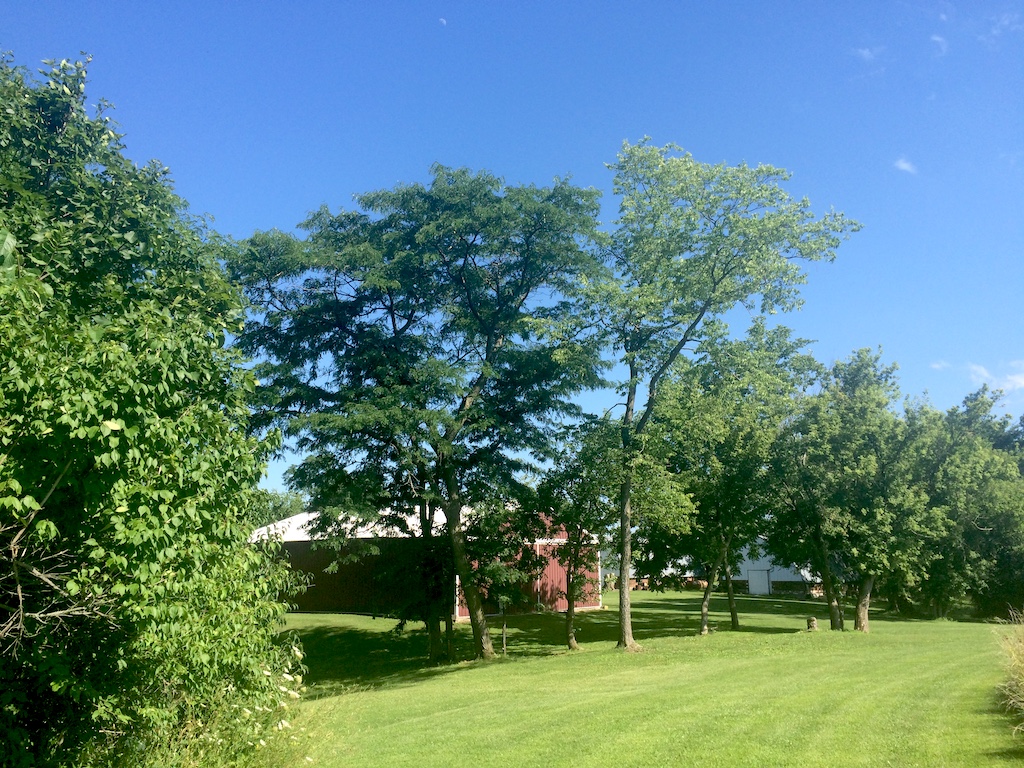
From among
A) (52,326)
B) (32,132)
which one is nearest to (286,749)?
(52,326)

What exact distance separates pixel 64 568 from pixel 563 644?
25289mm

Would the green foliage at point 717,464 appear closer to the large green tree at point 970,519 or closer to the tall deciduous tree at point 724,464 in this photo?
the tall deciduous tree at point 724,464

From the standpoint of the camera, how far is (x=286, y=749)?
6.69 m

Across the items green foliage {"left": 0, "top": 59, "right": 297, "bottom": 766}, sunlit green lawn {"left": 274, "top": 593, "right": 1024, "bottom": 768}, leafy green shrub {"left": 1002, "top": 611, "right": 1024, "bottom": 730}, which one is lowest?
sunlit green lawn {"left": 274, "top": 593, "right": 1024, "bottom": 768}

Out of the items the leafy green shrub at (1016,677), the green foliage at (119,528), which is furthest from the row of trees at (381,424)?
the leafy green shrub at (1016,677)

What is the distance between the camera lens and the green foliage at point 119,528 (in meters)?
4.43

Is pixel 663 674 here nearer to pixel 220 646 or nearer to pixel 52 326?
pixel 220 646

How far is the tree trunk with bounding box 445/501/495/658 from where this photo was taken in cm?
2372

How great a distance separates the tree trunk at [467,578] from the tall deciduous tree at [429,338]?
0.06 metres

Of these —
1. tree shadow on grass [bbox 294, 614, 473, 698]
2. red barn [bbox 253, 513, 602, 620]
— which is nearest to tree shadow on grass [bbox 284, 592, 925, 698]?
tree shadow on grass [bbox 294, 614, 473, 698]

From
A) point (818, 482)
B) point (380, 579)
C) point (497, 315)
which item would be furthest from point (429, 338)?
point (818, 482)

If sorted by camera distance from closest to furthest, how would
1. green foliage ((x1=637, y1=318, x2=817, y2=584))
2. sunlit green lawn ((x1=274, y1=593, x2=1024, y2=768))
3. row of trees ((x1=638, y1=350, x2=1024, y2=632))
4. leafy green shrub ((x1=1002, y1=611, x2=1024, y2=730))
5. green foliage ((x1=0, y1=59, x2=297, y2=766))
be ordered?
green foliage ((x1=0, y1=59, x2=297, y2=766)) → sunlit green lawn ((x1=274, y1=593, x2=1024, y2=768)) → leafy green shrub ((x1=1002, y1=611, x2=1024, y2=730)) → green foliage ((x1=637, y1=318, x2=817, y2=584)) → row of trees ((x1=638, y1=350, x2=1024, y2=632))

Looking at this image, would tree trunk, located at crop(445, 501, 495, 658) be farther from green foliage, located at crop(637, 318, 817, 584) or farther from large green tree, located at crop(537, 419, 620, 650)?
green foliage, located at crop(637, 318, 817, 584)

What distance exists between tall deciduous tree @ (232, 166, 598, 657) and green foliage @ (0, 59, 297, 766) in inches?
491
